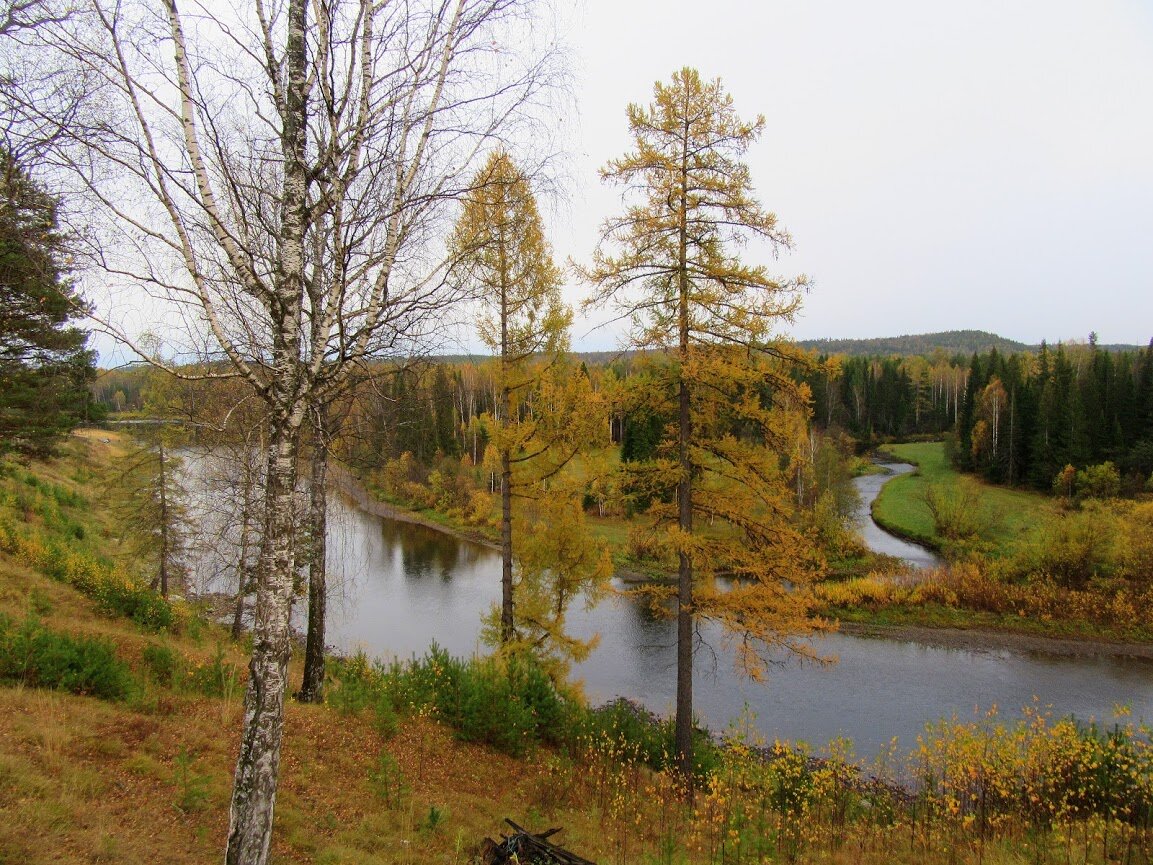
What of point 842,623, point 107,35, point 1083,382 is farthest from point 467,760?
point 1083,382

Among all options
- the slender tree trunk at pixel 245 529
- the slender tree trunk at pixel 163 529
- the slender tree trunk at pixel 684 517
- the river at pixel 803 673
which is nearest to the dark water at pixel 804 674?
the river at pixel 803 673

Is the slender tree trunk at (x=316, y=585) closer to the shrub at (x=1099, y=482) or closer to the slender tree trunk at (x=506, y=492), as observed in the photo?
the slender tree trunk at (x=506, y=492)

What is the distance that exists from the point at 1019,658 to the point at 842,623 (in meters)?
5.78

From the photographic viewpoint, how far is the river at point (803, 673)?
15.5m

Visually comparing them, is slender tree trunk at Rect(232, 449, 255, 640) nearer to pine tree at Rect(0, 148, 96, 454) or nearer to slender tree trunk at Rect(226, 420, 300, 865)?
pine tree at Rect(0, 148, 96, 454)

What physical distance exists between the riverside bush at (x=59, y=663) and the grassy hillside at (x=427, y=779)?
0.07 feet

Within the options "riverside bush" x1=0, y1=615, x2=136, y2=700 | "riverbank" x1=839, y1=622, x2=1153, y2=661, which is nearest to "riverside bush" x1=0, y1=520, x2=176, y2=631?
"riverside bush" x1=0, y1=615, x2=136, y2=700

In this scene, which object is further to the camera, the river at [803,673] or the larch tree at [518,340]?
the river at [803,673]

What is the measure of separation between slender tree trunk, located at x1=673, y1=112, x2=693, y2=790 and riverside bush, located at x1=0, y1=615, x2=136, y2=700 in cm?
736

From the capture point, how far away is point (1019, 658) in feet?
67.4

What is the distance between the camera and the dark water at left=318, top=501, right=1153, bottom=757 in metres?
15.6

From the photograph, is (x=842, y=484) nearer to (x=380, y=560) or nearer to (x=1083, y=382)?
(x=380, y=560)

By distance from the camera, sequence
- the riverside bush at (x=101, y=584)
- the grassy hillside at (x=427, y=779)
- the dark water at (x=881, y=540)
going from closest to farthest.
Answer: the grassy hillside at (x=427, y=779), the riverside bush at (x=101, y=584), the dark water at (x=881, y=540)

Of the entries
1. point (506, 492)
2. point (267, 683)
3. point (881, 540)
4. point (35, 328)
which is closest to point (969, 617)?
point (881, 540)
